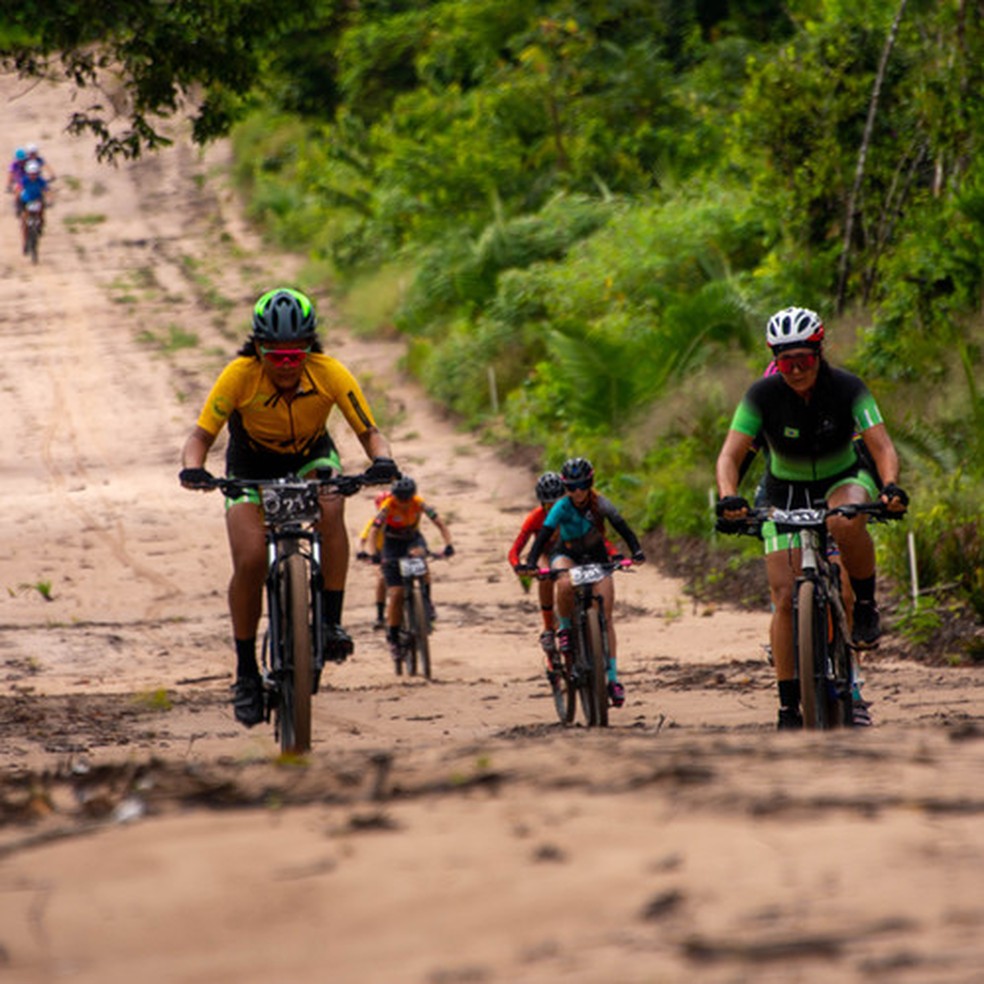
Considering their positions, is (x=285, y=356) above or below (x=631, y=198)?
below

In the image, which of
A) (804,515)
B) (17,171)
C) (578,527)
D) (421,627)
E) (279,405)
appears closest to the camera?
(804,515)

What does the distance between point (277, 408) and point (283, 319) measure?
47 cm

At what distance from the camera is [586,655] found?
10359 mm

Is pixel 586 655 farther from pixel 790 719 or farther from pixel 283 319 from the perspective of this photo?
pixel 283 319

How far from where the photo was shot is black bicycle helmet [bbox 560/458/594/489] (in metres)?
11.2

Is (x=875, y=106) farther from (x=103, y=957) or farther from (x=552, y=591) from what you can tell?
(x=103, y=957)

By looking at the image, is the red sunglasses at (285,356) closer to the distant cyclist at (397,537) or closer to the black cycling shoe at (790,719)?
the black cycling shoe at (790,719)

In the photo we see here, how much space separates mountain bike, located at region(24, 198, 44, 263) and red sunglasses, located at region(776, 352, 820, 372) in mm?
26362

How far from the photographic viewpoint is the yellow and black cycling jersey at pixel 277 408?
8461 millimetres

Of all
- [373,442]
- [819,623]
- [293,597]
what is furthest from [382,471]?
[819,623]

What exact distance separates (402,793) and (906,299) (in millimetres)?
14063

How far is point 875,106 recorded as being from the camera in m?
18.8

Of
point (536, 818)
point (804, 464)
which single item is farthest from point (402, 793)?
point (804, 464)

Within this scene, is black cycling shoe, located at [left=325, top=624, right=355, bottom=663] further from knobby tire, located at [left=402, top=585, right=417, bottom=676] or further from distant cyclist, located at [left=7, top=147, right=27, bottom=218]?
distant cyclist, located at [left=7, top=147, right=27, bottom=218]
